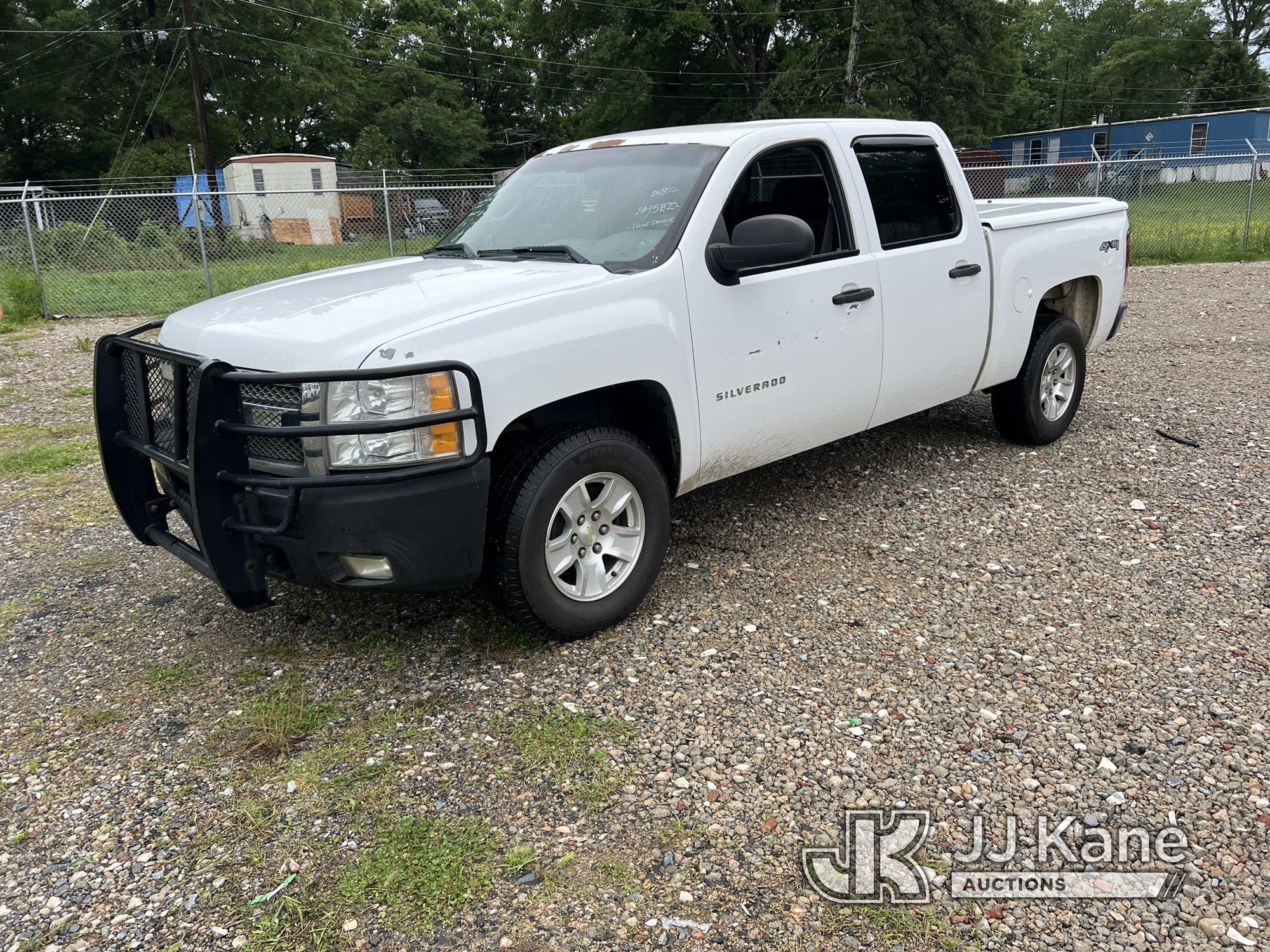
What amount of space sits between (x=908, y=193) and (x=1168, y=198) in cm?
1651

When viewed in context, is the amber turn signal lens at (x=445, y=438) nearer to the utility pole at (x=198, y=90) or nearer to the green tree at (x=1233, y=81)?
the utility pole at (x=198, y=90)

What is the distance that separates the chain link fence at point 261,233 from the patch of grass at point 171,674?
9.14 meters

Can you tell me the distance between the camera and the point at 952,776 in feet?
9.82

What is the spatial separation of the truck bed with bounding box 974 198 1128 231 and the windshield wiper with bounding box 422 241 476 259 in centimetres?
291

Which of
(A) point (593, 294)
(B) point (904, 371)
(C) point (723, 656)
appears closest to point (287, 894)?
(C) point (723, 656)

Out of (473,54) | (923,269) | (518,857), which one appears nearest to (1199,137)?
(473,54)

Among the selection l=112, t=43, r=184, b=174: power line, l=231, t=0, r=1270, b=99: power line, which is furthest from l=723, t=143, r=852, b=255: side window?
l=112, t=43, r=184, b=174: power line

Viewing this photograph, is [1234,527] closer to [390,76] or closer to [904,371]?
[904,371]

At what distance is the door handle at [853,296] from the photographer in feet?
14.6

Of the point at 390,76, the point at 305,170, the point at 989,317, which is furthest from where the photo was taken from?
the point at 390,76

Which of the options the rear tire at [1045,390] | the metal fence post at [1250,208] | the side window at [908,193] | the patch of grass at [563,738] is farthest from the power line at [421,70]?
the patch of grass at [563,738]

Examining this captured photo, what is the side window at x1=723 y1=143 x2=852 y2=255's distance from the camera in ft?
14.8

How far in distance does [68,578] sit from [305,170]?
34.4 metres

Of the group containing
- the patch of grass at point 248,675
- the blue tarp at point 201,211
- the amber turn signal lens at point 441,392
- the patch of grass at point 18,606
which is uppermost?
the blue tarp at point 201,211
